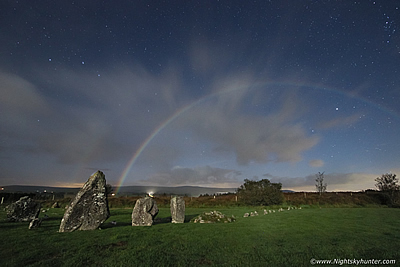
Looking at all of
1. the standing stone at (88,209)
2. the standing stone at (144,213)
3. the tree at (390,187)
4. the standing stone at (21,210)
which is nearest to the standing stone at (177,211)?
the standing stone at (144,213)

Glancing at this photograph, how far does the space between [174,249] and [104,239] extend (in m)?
3.60

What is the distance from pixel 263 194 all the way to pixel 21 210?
3611cm

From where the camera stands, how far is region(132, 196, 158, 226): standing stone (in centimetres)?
1451

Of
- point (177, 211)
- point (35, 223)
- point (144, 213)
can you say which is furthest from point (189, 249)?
point (35, 223)

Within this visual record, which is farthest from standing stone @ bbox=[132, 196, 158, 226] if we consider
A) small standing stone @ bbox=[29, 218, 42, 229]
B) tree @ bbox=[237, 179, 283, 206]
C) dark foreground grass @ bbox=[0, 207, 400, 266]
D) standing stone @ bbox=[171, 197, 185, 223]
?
tree @ bbox=[237, 179, 283, 206]

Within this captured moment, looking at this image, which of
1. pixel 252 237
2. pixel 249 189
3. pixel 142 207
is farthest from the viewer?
pixel 249 189

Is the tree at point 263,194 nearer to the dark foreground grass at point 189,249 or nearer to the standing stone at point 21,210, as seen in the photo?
the dark foreground grass at point 189,249

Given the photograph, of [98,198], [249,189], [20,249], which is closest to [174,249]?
[20,249]

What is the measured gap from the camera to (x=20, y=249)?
7629 mm

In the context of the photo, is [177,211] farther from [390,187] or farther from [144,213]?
[390,187]

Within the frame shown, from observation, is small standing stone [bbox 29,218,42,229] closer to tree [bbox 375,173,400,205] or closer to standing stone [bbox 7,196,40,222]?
standing stone [bbox 7,196,40,222]

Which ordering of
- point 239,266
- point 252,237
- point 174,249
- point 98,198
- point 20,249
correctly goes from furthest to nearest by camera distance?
point 98,198 → point 252,237 → point 174,249 → point 20,249 → point 239,266

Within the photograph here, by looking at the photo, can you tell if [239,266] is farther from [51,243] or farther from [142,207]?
[142,207]

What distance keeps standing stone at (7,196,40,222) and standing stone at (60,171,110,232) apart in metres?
5.31
